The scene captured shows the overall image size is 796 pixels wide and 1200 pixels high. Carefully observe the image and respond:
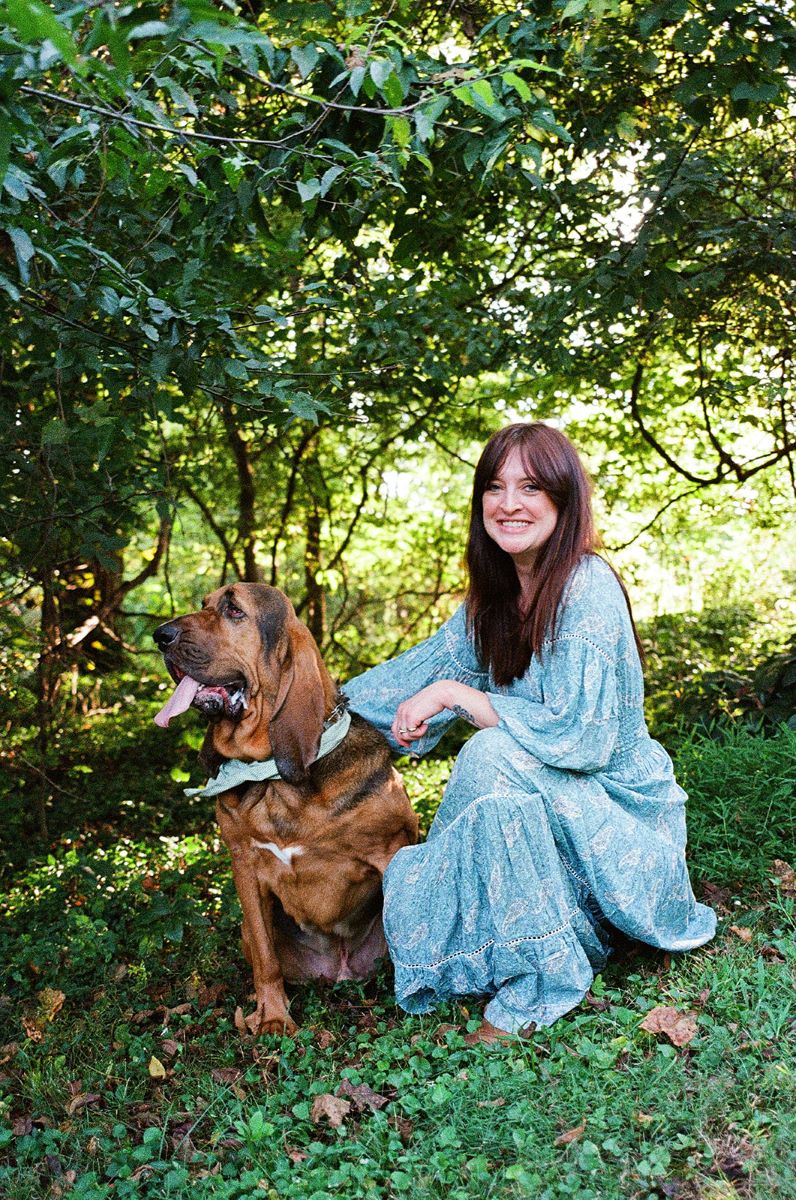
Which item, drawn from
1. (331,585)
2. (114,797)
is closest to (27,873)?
(114,797)

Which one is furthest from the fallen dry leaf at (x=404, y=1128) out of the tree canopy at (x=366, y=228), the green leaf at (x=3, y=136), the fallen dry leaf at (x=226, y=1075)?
the green leaf at (x=3, y=136)

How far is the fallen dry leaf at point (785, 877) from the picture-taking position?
4164mm

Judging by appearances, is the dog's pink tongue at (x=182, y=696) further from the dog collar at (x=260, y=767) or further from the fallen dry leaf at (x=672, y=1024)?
the fallen dry leaf at (x=672, y=1024)

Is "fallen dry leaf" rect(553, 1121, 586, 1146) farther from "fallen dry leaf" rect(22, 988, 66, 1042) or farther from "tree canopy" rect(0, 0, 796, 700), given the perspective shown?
"tree canopy" rect(0, 0, 796, 700)

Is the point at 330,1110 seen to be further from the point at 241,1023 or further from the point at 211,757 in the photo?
the point at 211,757

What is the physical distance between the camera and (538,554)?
3693mm

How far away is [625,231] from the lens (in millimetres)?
5523

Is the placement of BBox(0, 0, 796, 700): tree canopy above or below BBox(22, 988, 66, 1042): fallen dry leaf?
above

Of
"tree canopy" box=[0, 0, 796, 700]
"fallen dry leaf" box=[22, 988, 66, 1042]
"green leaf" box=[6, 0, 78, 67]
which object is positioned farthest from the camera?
"fallen dry leaf" box=[22, 988, 66, 1042]

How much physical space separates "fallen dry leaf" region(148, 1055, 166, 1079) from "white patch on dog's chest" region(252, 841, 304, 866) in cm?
72

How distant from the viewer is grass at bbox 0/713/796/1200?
2.61 meters


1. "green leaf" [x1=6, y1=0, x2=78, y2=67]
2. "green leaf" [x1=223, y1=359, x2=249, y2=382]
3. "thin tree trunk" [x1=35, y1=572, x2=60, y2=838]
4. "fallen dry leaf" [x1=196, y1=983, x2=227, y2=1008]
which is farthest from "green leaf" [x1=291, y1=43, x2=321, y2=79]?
"thin tree trunk" [x1=35, y1=572, x2=60, y2=838]

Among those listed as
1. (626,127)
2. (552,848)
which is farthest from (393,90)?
(626,127)

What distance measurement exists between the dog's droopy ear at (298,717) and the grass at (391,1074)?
69 cm
